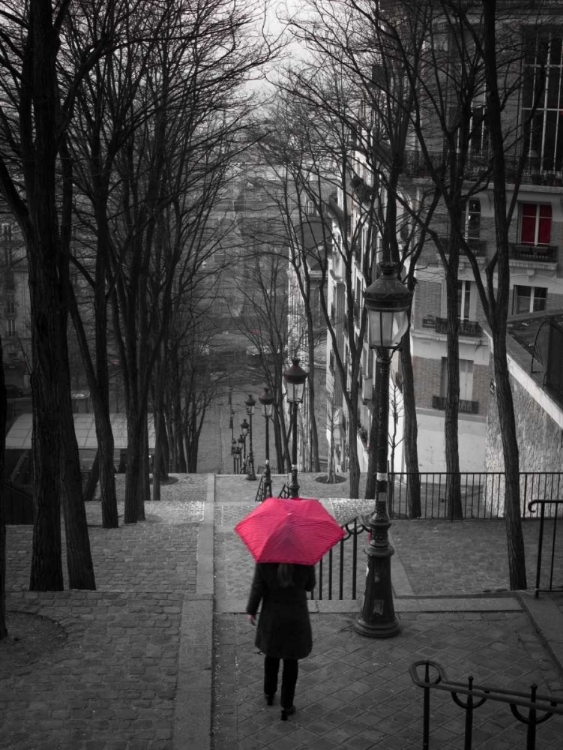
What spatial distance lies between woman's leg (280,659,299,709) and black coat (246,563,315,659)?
0.32 ft

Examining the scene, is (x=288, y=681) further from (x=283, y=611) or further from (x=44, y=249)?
(x=44, y=249)

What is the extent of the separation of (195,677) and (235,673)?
0.39 m

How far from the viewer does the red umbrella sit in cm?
705

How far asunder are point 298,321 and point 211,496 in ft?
74.5

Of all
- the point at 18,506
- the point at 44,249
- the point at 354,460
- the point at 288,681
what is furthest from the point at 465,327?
the point at 288,681

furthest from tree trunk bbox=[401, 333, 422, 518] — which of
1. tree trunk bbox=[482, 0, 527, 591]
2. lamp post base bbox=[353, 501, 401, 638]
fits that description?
lamp post base bbox=[353, 501, 401, 638]

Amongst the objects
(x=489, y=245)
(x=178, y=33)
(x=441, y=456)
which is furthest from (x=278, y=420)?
(x=178, y=33)

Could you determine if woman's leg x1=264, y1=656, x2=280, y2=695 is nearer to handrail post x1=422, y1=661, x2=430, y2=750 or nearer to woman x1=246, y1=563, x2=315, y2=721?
woman x1=246, y1=563, x2=315, y2=721

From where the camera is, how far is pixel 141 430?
2000 centimetres

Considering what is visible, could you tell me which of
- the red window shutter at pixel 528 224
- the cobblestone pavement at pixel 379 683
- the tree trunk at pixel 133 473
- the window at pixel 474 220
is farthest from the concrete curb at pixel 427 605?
the red window shutter at pixel 528 224

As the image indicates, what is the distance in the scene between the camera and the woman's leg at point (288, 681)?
24.0 ft

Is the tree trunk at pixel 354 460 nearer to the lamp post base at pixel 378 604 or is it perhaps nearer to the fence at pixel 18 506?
the fence at pixel 18 506

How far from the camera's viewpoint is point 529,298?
32531 millimetres

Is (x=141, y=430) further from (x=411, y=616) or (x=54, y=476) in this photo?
(x=411, y=616)
